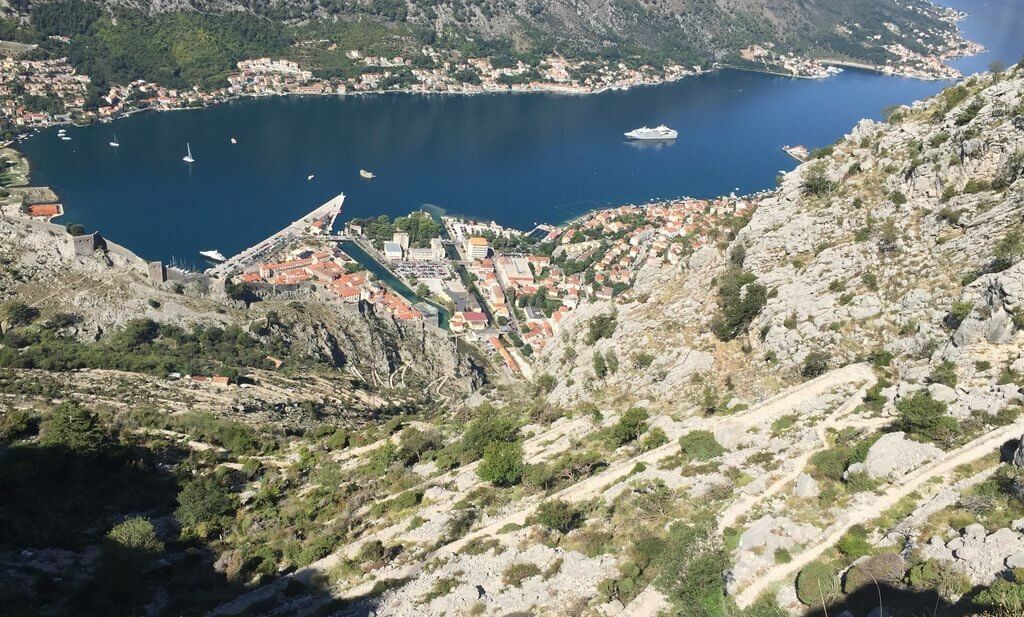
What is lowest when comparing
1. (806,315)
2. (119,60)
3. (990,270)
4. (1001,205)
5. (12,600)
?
(12,600)

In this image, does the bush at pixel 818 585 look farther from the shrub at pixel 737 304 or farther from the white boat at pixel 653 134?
the white boat at pixel 653 134

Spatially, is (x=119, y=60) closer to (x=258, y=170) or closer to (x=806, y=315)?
(x=258, y=170)

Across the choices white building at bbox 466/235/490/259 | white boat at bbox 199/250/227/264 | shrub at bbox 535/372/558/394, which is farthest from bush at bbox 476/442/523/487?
white boat at bbox 199/250/227/264

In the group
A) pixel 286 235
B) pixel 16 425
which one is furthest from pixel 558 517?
pixel 286 235

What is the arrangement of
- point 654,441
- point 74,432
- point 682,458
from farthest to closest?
point 74,432 < point 654,441 < point 682,458

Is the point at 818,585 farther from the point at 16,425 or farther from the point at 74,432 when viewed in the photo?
the point at 16,425

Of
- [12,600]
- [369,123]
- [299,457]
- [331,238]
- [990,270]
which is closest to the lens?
[12,600]

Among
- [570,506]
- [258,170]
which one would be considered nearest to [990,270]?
[570,506]
